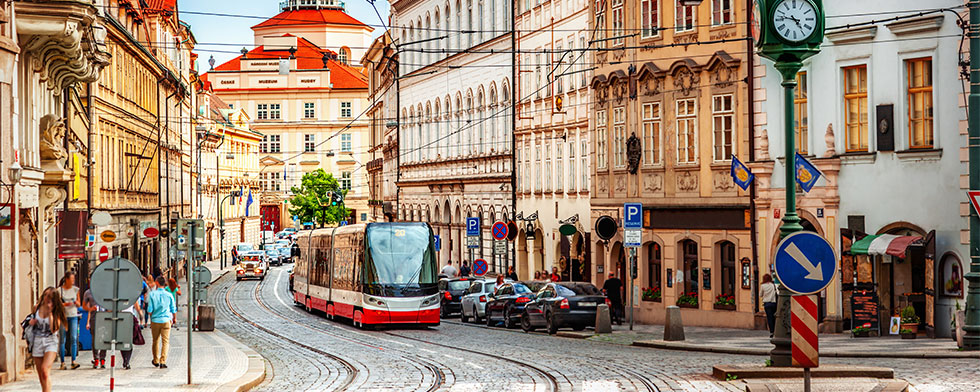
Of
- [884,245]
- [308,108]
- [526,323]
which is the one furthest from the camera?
[308,108]

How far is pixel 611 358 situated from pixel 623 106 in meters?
16.0

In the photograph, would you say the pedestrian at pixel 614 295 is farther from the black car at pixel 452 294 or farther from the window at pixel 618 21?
the black car at pixel 452 294

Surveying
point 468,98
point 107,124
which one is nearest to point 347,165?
point 468,98

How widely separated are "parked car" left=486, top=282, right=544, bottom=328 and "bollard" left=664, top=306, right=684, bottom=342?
8.48 meters

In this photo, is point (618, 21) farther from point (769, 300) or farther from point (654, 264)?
point (769, 300)

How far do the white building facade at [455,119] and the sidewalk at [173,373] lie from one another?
27.7 meters

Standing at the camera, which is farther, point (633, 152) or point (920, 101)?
point (633, 152)

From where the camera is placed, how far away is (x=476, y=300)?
4312 cm

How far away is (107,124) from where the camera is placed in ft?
170

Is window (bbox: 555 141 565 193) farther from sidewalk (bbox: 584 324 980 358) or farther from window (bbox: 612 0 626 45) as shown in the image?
sidewalk (bbox: 584 324 980 358)

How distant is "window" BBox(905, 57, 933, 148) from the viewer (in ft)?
99.2

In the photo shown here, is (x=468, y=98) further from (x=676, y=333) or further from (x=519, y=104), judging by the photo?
(x=676, y=333)

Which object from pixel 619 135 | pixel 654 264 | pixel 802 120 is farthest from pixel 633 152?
pixel 802 120

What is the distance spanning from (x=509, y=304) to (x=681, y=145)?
6.47 m
